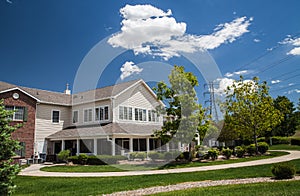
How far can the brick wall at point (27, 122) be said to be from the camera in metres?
22.8

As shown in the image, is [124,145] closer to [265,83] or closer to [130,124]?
[130,124]

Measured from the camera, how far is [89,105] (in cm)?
2588

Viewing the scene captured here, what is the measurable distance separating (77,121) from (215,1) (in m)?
18.5

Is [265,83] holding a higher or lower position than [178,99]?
higher

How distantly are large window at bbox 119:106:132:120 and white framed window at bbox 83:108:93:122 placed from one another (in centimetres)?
337

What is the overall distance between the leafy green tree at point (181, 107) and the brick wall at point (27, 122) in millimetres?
12655

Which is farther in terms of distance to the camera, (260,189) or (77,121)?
(77,121)

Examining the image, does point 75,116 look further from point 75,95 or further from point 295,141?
point 295,141

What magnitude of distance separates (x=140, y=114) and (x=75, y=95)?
9012mm

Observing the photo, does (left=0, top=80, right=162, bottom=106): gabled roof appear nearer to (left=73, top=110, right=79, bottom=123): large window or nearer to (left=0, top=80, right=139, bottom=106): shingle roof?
(left=0, top=80, right=139, bottom=106): shingle roof

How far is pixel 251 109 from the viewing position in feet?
76.9

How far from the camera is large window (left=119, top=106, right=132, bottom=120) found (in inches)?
966

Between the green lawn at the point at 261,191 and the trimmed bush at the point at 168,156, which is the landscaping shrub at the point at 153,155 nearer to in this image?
the trimmed bush at the point at 168,156

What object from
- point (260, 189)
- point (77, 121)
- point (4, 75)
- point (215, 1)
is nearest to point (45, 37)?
point (4, 75)
